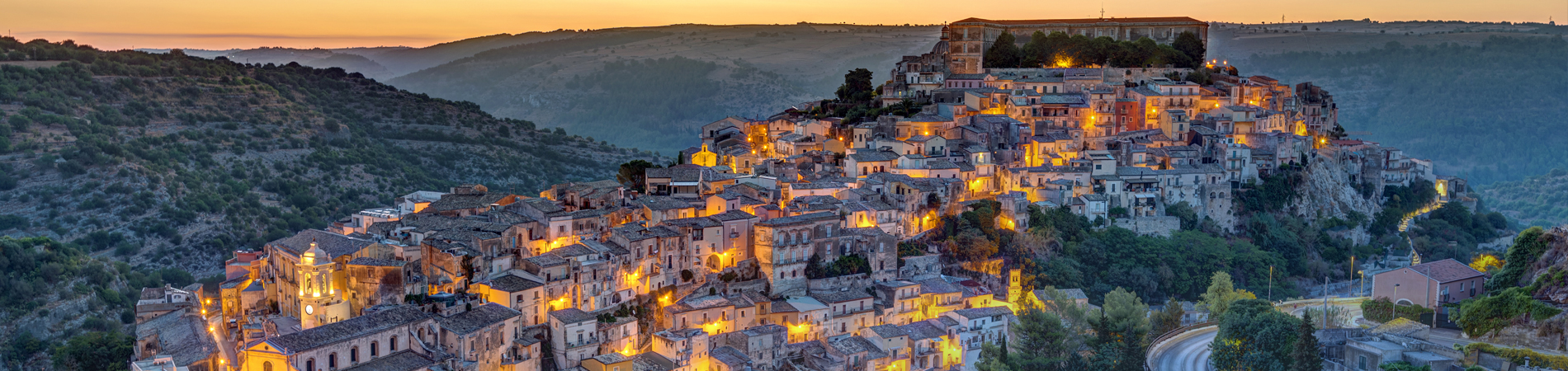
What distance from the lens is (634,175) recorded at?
3916 centimetres

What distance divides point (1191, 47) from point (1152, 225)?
16.1 m

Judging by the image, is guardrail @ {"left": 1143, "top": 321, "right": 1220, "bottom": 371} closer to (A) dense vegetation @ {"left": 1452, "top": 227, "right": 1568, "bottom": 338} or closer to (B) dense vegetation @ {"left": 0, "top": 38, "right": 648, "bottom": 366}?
(A) dense vegetation @ {"left": 1452, "top": 227, "right": 1568, "bottom": 338}

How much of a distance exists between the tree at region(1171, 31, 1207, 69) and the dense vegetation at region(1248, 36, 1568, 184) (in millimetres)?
27944

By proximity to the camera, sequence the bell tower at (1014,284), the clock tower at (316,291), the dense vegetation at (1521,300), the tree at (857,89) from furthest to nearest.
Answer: the tree at (857,89) < the bell tower at (1014,284) < the clock tower at (316,291) < the dense vegetation at (1521,300)

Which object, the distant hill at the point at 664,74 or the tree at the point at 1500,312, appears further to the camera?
the distant hill at the point at 664,74

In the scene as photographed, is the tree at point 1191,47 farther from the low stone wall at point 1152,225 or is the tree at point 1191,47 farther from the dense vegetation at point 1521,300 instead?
the dense vegetation at point 1521,300

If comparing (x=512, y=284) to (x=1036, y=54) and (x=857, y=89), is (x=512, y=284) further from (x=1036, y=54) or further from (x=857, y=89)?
(x=1036, y=54)

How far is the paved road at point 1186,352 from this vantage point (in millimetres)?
26969

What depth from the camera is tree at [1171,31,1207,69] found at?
2092 inches

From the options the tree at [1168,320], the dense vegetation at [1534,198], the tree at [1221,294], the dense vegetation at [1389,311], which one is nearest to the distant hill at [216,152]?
the tree at [1168,320]

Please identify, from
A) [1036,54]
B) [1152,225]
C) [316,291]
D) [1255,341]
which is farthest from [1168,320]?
[1036,54]

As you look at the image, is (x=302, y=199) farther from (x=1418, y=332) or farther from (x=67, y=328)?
(x=1418, y=332)

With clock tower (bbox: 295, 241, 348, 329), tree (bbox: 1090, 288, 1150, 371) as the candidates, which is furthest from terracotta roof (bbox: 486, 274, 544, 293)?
tree (bbox: 1090, 288, 1150, 371)

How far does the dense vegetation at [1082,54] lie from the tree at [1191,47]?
0.07 metres
